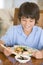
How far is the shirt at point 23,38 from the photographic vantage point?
141 cm

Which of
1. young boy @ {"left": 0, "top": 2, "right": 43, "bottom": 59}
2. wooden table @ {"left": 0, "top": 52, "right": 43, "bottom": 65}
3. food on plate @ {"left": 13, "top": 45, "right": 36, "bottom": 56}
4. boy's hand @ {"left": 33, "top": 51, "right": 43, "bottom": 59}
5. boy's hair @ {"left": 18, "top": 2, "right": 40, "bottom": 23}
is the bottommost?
wooden table @ {"left": 0, "top": 52, "right": 43, "bottom": 65}

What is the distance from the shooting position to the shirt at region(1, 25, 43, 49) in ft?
4.63

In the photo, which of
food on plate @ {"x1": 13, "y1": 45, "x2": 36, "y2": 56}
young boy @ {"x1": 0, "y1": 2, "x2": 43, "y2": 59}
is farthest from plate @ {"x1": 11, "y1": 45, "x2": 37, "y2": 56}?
young boy @ {"x1": 0, "y1": 2, "x2": 43, "y2": 59}

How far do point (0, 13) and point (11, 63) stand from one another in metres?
1.78

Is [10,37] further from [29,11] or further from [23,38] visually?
[29,11]

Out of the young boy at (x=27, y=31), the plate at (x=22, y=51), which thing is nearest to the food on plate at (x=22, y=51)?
the plate at (x=22, y=51)

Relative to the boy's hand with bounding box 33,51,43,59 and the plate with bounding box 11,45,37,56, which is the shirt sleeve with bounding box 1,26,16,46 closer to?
the plate with bounding box 11,45,37,56

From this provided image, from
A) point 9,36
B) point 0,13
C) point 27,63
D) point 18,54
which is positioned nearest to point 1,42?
point 9,36

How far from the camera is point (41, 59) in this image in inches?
44.9

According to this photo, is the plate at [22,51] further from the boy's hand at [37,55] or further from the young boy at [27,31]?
the young boy at [27,31]

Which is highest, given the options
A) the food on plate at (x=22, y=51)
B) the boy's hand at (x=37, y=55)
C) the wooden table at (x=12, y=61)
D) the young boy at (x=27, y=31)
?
the young boy at (x=27, y=31)

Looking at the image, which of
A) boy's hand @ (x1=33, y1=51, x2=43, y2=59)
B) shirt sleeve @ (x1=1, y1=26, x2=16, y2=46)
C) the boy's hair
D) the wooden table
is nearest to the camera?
the wooden table

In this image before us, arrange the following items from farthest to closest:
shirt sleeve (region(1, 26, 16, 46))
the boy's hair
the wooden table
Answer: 1. shirt sleeve (region(1, 26, 16, 46))
2. the boy's hair
3. the wooden table

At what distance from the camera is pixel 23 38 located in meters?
1.42
